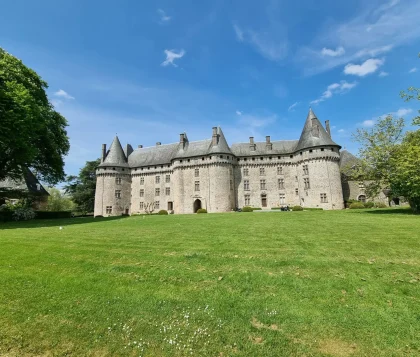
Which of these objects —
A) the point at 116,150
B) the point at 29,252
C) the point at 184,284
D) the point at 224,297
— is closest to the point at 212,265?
the point at 184,284

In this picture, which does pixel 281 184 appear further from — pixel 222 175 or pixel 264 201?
pixel 222 175

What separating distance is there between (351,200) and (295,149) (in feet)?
40.1

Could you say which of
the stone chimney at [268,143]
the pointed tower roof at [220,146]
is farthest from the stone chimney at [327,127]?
the pointed tower roof at [220,146]

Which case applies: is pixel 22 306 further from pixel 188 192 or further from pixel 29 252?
pixel 188 192

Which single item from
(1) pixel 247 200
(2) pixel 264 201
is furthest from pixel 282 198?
(1) pixel 247 200

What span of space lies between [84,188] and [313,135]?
44953 millimetres

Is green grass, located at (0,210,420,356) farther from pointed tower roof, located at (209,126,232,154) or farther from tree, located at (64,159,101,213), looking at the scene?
tree, located at (64,159,101,213)

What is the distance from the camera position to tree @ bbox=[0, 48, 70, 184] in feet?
65.3

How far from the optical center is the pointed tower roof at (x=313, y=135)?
38.8m

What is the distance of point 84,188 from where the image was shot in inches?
1999

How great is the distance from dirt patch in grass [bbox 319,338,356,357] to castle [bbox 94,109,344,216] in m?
36.2

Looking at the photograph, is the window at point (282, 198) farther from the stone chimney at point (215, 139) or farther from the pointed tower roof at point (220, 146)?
the stone chimney at point (215, 139)

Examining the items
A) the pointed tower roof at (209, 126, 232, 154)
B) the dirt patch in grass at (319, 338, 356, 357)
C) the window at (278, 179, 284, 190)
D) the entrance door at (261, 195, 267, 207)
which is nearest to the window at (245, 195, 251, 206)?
the entrance door at (261, 195, 267, 207)

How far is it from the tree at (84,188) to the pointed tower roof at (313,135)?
131 ft
